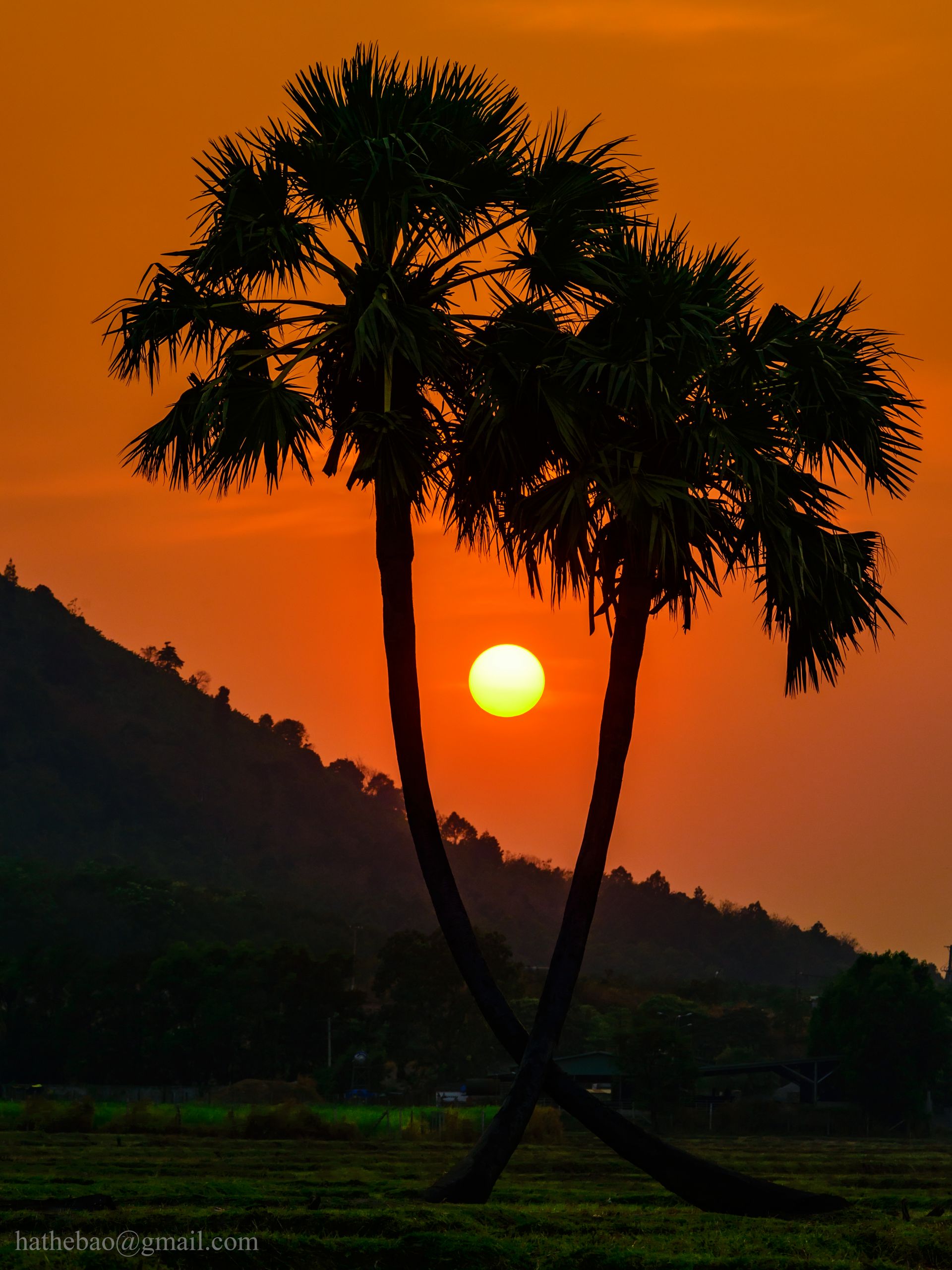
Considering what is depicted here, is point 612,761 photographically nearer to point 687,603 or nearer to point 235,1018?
point 687,603

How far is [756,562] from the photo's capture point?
16828 millimetres

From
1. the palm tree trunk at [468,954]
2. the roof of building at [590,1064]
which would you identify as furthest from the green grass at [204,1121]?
the palm tree trunk at [468,954]

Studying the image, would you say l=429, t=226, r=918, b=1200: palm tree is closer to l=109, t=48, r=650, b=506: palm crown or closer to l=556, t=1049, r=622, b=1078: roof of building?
l=109, t=48, r=650, b=506: palm crown

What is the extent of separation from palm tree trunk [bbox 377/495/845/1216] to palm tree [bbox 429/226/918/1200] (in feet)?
1.89

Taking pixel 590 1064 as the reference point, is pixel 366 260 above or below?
above

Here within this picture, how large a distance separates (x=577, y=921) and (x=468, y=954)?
1.23 metres

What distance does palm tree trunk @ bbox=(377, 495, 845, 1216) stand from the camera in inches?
596

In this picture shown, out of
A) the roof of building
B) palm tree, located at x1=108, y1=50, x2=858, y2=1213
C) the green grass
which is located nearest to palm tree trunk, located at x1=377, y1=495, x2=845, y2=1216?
palm tree, located at x1=108, y1=50, x2=858, y2=1213

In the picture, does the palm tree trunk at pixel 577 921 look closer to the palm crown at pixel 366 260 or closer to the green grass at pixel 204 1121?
the palm crown at pixel 366 260

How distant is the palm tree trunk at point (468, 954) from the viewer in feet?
49.7

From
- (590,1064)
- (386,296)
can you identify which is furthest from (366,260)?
(590,1064)

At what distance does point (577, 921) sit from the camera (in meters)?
15.9

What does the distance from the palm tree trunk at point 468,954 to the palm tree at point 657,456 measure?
0.58 m

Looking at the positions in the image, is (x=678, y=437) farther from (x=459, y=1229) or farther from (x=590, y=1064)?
(x=590, y=1064)
